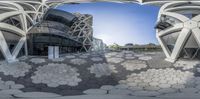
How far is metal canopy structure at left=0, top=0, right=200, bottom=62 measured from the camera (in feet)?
67.1

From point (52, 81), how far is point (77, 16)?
358cm

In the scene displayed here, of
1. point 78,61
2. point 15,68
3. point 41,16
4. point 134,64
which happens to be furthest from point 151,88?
point 15,68

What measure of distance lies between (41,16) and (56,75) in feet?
10.6

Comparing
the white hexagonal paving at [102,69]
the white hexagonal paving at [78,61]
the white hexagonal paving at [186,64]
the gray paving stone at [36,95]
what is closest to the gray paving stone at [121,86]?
the white hexagonal paving at [102,69]

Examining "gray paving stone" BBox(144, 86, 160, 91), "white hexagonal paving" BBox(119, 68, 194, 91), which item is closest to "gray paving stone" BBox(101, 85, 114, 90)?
"white hexagonal paving" BBox(119, 68, 194, 91)

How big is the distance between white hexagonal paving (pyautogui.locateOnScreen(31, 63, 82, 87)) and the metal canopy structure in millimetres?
1761

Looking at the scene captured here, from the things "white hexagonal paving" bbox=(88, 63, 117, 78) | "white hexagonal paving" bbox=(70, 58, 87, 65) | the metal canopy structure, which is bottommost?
"white hexagonal paving" bbox=(88, 63, 117, 78)

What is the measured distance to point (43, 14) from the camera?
20.2m

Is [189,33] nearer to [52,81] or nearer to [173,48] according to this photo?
[173,48]

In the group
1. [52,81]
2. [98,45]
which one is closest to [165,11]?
[98,45]

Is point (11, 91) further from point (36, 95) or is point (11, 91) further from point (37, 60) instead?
point (37, 60)

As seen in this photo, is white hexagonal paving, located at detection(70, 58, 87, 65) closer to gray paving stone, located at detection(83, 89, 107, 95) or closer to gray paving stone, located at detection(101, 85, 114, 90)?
gray paving stone, located at detection(101, 85, 114, 90)

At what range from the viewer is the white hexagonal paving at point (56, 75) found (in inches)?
779

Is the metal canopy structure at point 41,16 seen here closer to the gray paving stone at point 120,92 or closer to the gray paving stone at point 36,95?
the gray paving stone at point 36,95
